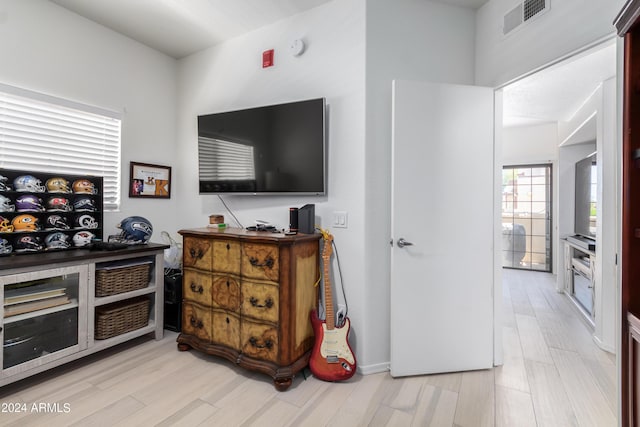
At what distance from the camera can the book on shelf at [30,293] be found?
190cm

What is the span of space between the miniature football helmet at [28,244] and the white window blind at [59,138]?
→ 0.53 m

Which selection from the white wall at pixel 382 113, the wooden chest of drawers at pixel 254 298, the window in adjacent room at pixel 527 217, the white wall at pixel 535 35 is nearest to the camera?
the white wall at pixel 535 35

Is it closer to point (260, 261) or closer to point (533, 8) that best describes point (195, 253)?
point (260, 261)

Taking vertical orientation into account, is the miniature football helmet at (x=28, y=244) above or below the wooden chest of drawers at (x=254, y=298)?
above

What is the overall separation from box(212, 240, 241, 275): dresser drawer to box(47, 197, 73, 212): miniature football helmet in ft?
3.97

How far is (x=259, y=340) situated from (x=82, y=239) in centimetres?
163

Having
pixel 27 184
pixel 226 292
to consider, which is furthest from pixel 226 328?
pixel 27 184

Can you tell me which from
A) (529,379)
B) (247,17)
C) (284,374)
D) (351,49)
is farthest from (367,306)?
(247,17)

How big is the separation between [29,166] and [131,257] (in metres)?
0.99

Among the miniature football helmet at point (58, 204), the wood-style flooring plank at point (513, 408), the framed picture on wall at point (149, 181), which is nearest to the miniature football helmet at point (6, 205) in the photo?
the miniature football helmet at point (58, 204)

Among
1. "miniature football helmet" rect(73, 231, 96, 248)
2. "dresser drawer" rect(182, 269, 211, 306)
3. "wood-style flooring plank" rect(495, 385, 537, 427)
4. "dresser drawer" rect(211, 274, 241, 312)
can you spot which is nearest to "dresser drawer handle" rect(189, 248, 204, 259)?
"dresser drawer" rect(182, 269, 211, 306)

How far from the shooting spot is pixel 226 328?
88.7 inches

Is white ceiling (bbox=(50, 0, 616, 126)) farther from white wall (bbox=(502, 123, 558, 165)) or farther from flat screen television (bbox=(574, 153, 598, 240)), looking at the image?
white wall (bbox=(502, 123, 558, 165))

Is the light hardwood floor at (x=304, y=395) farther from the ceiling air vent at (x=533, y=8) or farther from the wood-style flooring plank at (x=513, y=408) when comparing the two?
the ceiling air vent at (x=533, y=8)
